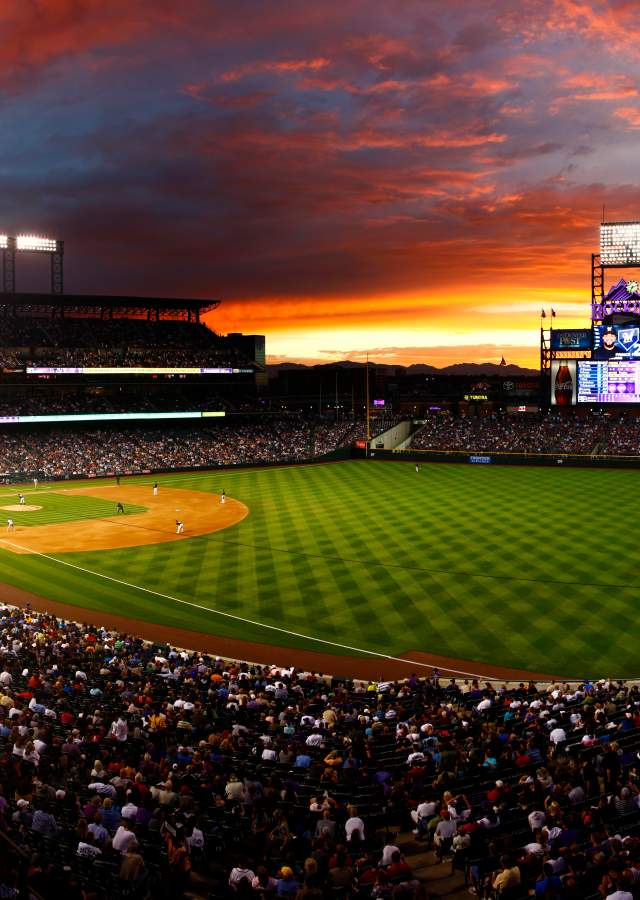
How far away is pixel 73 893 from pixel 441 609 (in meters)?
21.4

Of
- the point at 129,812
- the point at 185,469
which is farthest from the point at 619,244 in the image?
the point at 129,812

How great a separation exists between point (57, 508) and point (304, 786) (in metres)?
42.2

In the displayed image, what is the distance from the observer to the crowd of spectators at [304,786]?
8.35m

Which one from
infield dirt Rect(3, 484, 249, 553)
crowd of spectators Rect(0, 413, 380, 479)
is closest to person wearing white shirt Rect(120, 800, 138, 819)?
infield dirt Rect(3, 484, 249, 553)

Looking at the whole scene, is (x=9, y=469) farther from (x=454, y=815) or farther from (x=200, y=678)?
(x=454, y=815)

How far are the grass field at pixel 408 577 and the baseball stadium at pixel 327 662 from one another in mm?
169

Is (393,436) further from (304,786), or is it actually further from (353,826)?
(353,826)

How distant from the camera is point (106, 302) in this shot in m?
87.4

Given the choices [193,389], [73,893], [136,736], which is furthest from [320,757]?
[193,389]

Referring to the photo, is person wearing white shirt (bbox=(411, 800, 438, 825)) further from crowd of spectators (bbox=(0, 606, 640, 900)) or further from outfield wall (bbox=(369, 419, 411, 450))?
outfield wall (bbox=(369, 419, 411, 450))

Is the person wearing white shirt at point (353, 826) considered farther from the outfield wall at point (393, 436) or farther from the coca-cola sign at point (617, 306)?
the outfield wall at point (393, 436)

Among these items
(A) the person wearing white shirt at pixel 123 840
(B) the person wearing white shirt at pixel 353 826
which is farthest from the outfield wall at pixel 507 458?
(A) the person wearing white shirt at pixel 123 840

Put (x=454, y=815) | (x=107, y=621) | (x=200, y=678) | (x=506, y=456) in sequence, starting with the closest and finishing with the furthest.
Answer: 1. (x=454, y=815)
2. (x=200, y=678)
3. (x=107, y=621)
4. (x=506, y=456)

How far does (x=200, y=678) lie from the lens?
1816 centimetres
